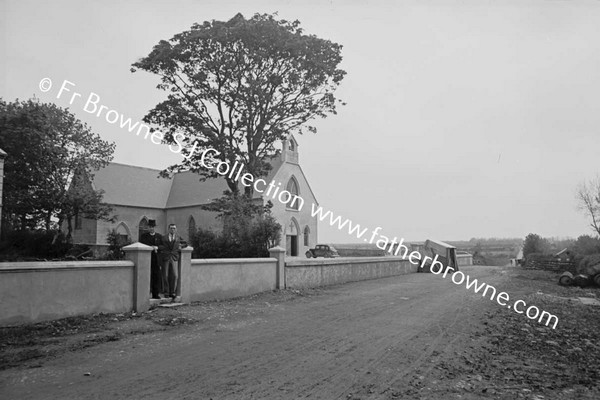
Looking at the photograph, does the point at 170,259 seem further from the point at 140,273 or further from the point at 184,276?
the point at 140,273

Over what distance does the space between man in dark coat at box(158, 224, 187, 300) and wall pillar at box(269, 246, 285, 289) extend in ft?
15.1

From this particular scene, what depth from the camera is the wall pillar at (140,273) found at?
10.8m

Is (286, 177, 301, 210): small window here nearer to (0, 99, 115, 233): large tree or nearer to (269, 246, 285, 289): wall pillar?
(0, 99, 115, 233): large tree

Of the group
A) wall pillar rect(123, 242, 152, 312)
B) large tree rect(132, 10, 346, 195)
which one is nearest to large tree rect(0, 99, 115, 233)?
large tree rect(132, 10, 346, 195)

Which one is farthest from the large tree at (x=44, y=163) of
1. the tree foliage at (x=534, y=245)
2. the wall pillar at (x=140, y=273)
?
the tree foliage at (x=534, y=245)

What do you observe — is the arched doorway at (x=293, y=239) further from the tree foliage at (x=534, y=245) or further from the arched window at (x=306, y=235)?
the tree foliage at (x=534, y=245)

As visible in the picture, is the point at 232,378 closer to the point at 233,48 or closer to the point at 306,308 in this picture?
the point at 306,308

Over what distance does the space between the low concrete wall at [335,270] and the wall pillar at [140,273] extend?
247 inches

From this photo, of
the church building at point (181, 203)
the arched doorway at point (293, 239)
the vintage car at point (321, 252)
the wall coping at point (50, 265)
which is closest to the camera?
the wall coping at point (50, 265)

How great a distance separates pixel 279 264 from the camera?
1606cm

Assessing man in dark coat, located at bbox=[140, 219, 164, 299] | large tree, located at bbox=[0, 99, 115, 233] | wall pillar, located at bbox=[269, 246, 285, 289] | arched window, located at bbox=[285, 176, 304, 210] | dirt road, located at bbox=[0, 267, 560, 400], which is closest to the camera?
dirt road, located at bbox=[0, 267, 560, 400]

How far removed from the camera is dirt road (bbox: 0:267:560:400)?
557 cm

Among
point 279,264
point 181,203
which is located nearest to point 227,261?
point 279,264

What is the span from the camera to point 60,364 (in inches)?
261
